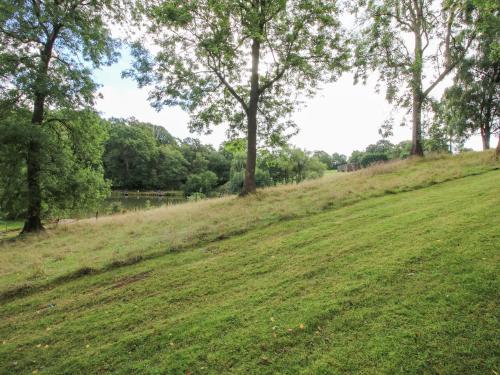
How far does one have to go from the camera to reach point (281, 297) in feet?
13.6

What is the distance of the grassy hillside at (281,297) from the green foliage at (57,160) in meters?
5.79

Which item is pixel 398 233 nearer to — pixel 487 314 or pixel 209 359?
pixel 487 314

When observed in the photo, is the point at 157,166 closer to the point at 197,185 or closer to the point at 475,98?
Result: the point at 197,185

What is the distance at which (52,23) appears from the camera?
12.4 m

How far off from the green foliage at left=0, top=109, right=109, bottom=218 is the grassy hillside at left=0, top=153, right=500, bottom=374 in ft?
19.0

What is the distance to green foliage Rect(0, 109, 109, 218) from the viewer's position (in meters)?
11.7

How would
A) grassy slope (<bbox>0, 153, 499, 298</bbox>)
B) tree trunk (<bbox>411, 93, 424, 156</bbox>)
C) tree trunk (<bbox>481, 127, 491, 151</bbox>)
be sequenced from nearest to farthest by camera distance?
grassy slope (<bbox>0, 153, 499, 298</bbox>), tree trunk (<bbox>411, 93, 424, 156</bbox>), tree trunk (<bbox>481, 127, 491, 151</bbox>)

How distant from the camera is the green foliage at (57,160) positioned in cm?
1174

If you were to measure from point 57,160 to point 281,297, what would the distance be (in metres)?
13.4

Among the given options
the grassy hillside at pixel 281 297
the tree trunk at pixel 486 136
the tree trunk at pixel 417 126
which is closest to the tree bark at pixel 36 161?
the grassy hillside at pixel 281 297

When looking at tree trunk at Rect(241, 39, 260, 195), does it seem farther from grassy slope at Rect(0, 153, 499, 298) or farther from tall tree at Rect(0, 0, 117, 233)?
tall tree at Rect(0, 0, 117, 233)

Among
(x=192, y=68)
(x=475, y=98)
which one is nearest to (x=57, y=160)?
(x=192, y=68)

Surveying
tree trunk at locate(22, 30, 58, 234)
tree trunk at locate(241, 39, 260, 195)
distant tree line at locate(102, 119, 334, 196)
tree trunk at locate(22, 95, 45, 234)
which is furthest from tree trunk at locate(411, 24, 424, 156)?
distant tree line at locate(102, 119, 334, 196)

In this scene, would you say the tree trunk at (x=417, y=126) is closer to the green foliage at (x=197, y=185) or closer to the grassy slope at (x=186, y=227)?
the grassy slope at (x=186, y=227)
